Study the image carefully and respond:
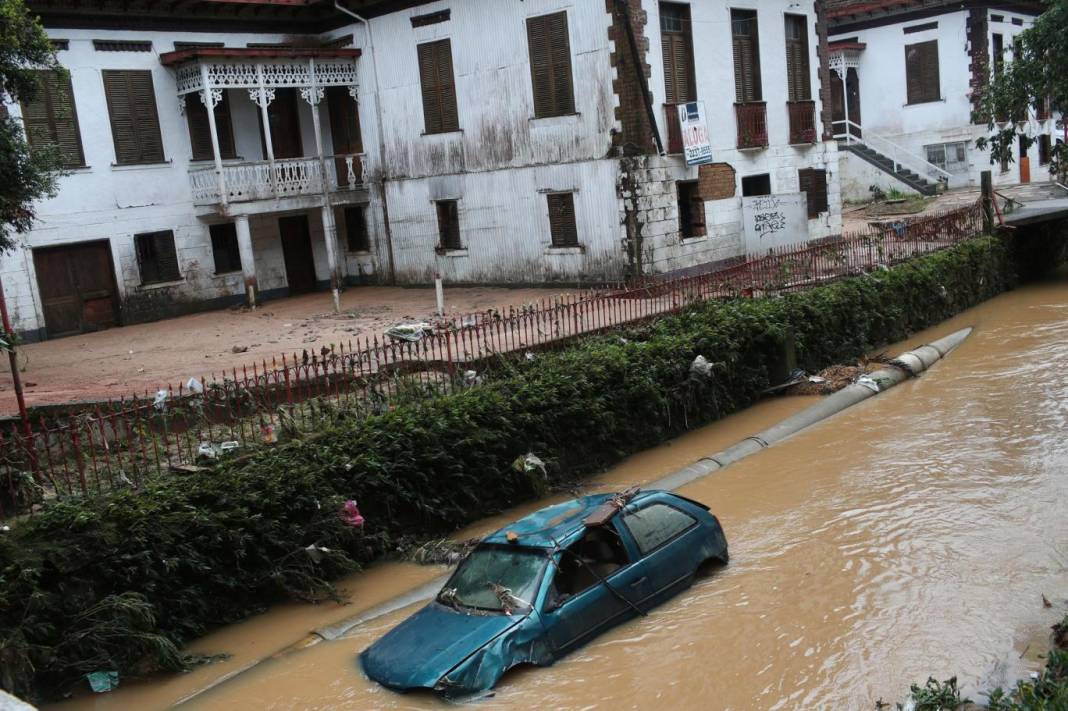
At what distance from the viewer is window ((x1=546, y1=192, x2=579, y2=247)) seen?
23.5 meters

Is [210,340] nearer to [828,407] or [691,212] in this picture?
[691,212]

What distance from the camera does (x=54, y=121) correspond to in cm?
2288

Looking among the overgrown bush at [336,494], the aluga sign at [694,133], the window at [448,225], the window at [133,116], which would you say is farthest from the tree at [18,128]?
the aluga sign at [694,133]

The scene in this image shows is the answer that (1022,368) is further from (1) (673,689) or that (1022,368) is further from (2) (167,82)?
(2) (167,82)

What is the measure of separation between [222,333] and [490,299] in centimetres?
608

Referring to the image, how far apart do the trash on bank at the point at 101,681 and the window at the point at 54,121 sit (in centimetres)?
1678

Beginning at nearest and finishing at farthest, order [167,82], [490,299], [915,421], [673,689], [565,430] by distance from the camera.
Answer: [673,689] < [565,430] < [915,421] < [490,299] < [167,82]

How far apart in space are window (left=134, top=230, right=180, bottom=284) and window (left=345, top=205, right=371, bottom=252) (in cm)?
534

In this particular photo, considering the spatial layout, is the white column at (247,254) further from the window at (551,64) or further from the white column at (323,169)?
the window at (551,64)

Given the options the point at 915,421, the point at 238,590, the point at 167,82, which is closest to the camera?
the point at 238,590

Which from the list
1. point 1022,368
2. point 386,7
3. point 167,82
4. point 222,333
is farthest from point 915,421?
point 167,82

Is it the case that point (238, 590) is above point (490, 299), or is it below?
below

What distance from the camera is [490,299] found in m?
23.3

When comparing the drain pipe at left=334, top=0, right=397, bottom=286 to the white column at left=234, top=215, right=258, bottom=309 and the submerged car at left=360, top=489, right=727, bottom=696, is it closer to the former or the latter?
the white column at left=234, top=215, right=258, bottom=309
